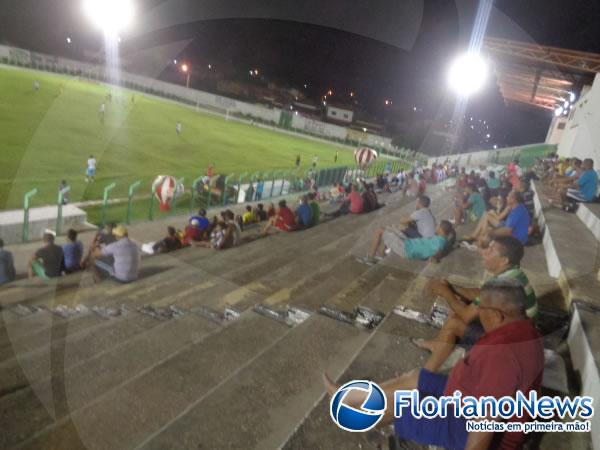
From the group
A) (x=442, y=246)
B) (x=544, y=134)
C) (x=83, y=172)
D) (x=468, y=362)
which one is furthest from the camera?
(x=544, y=134)

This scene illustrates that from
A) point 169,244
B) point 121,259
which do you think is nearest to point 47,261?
point 121,259

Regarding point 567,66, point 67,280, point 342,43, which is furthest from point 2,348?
point 342,43

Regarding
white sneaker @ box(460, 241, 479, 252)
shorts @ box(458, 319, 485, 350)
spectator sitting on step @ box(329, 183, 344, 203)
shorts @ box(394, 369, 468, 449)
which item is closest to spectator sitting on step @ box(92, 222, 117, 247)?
white sneaker @ box(460, 241, 479, 252)

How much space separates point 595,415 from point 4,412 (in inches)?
166

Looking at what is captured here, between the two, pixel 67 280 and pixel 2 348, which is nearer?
pixel 2 348

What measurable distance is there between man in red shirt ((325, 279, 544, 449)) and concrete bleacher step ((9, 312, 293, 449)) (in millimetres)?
1231

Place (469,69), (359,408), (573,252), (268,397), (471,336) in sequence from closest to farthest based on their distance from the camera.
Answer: (359,408) → (268,397) → (471,336) → (573,252) → (469,69)

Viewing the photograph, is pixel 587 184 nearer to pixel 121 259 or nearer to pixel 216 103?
pixel 121 259

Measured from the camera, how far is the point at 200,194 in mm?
15516

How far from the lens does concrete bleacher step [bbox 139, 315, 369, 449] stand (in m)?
2.61

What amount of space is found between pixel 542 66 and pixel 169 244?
21.3 meters

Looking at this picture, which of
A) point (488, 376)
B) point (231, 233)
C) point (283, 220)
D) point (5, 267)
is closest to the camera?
point (488, 376)

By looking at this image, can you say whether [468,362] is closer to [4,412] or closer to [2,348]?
[4,412]

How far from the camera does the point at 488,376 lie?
7.19 feet
